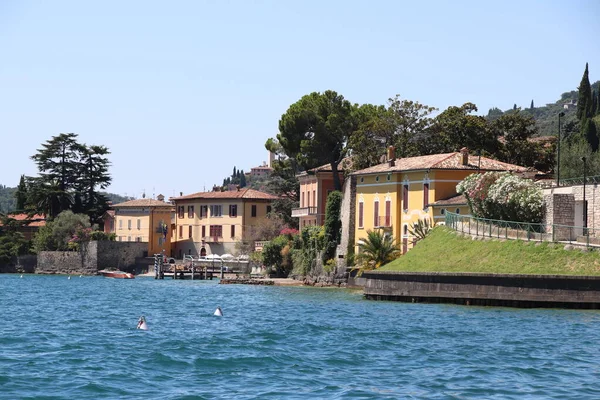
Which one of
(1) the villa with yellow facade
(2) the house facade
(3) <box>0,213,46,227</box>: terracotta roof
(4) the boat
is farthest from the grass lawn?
(3) <box>0,213,46,227</box>: terracotta roof

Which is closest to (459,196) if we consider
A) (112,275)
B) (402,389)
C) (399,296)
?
(399,296)

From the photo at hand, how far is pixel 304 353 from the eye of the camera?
31469mm

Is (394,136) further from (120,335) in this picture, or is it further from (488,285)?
(120,335)

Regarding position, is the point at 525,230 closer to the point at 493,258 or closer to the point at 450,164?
the point at 493,258

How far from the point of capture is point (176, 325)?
4138cm

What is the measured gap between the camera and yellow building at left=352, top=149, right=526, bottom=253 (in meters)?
67.7

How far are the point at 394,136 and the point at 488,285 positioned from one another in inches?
1535

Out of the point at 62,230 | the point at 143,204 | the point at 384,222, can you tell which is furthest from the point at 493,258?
the point at 143,204

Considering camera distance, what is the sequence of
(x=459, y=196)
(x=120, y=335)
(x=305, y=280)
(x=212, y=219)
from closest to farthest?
1. (x=120, y=335)
2. (x=459, y=196)
3. (x=305, y=280)
4. (x=212, y=219)

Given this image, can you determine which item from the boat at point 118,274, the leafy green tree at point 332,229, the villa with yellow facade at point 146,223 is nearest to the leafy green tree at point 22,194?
the villa with yellow facade at point 146,223

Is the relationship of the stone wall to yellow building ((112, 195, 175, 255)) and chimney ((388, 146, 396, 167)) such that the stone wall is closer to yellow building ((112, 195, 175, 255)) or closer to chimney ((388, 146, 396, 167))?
chimney ((388, 146, 396, 167))

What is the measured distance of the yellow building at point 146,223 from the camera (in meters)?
120

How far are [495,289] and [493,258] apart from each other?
181 inches

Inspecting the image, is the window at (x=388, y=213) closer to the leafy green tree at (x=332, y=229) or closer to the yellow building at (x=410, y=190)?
the yellow building at (x=410, y=190)
